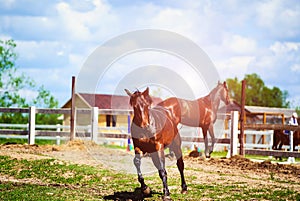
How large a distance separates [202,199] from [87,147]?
29.7 feet

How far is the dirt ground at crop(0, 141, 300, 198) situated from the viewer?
11.1 meters

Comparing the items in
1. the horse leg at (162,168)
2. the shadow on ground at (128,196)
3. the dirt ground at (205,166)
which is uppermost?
the horse leg at (162,168)

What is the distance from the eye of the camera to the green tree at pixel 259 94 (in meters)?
74.1

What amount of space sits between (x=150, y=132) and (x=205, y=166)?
5.98 meters

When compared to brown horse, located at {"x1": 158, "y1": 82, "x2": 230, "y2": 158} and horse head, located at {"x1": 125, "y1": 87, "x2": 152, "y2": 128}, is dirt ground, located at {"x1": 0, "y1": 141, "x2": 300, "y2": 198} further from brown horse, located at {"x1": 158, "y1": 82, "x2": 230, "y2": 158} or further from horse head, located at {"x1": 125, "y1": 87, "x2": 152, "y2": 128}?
horse head, located at {"x1": 125, "y1": 87, "x2": 152, "y2": 128}

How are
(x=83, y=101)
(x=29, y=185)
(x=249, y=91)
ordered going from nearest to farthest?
1. (x=29, y=185)
2. (x=83, y=101)
3. (x=249, y=91)

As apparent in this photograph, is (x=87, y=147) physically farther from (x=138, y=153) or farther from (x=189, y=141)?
(x=138, y=153)

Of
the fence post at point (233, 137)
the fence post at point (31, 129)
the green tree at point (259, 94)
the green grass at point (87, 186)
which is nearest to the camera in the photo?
the green grass at point (87, 186)

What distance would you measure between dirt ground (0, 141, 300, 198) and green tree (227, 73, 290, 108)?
59.7 meters

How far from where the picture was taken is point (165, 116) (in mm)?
8828

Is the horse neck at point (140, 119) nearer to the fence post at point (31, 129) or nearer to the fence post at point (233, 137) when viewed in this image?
the fence post at point (233, 137)

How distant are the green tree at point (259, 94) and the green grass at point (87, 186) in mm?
63692

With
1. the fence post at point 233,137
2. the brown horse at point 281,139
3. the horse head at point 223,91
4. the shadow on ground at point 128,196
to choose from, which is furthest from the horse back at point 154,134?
the brown horse at point 281,139

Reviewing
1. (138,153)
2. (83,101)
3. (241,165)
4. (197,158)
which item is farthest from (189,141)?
(83,101)
